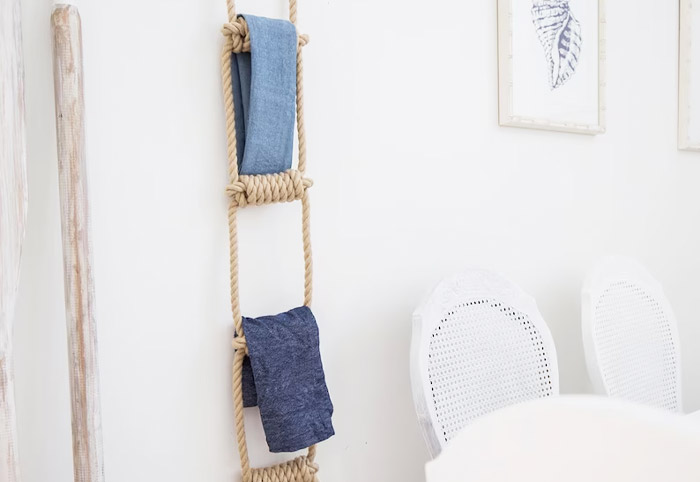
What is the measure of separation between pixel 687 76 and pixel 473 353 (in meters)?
1.49

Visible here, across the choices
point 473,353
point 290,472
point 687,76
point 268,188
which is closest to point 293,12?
point 268,188

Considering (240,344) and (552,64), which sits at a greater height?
(552,64)

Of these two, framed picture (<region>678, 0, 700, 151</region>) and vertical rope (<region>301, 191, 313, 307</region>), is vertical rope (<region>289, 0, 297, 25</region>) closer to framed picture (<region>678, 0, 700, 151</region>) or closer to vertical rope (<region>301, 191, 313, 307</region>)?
vertical rope (<region>301, 191, 313, 307</region>)

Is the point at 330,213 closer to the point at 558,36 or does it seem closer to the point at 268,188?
the point at 268,188

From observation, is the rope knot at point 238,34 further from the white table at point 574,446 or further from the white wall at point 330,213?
the white table at point 574,446

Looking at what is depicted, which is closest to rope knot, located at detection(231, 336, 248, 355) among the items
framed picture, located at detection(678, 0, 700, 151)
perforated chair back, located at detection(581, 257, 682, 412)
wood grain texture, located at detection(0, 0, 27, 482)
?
→ wood grain texture, located at detection(0, 0, 27, 482)

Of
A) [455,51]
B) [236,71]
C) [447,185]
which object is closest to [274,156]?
[236,71]

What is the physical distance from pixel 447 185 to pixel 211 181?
2.14 ft

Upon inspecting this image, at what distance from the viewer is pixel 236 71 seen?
1.25 m

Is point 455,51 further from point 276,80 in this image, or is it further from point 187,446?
point 187,446

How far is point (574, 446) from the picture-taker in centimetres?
48

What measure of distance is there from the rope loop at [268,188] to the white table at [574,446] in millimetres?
789

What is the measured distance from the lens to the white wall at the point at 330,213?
112cm

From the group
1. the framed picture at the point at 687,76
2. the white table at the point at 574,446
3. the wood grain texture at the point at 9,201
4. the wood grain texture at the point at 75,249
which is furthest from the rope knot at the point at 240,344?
the framed picture at the point at 687,76
